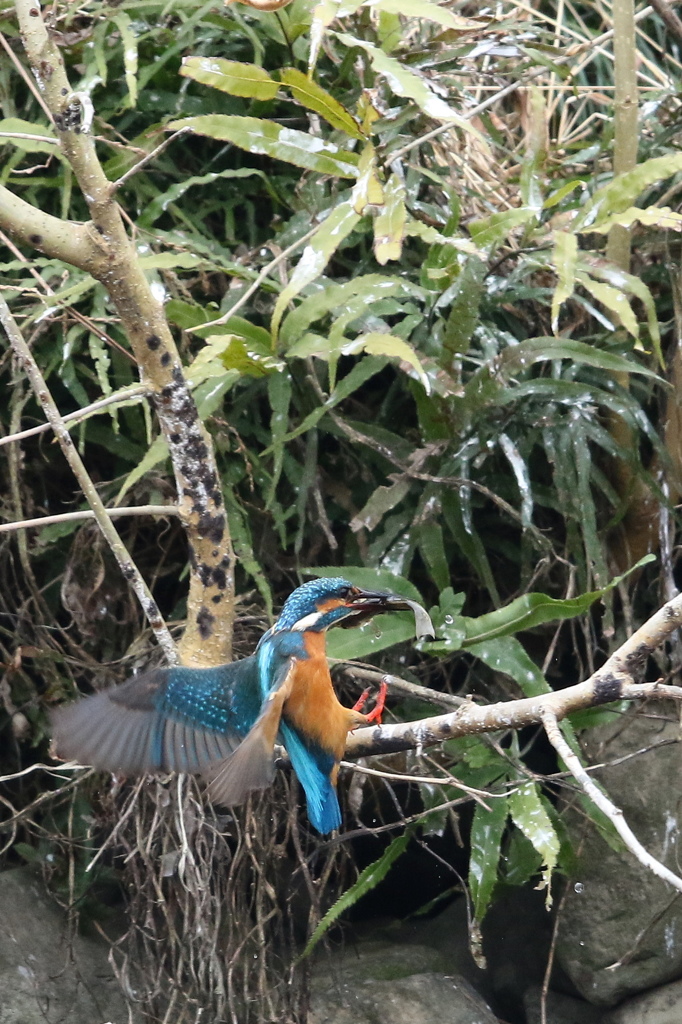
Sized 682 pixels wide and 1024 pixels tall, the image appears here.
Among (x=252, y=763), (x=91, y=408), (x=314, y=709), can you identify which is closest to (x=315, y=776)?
(x=314, y=709)

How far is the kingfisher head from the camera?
1799 millimetres

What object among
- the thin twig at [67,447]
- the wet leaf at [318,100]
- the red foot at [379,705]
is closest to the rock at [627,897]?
the red foot at [379,705]

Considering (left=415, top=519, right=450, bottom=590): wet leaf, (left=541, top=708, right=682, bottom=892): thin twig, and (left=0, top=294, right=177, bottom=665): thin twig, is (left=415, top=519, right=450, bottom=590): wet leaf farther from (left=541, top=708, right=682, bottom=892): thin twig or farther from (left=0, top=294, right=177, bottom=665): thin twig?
(left=541, top=708, right=682, bottom=892): thin twig

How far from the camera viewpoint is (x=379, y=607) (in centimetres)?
191

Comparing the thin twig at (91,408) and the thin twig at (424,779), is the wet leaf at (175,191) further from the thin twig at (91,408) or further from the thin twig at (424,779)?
the thin twig at (424,779)

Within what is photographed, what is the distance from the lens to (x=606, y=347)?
2326mm

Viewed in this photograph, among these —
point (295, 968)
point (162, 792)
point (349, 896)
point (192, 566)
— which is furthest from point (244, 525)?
point (295, 968)

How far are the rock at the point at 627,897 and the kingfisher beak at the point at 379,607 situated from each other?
20.7 inches

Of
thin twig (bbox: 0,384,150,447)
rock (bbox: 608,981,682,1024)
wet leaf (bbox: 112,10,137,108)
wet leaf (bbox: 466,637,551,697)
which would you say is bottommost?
rock (bbox: 608,981,682,1024)

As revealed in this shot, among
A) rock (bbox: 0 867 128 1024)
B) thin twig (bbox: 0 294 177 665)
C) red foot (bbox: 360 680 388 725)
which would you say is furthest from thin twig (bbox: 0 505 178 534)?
rock (bbox: 0 867 128 1024)

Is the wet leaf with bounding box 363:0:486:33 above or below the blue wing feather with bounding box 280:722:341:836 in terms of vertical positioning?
above

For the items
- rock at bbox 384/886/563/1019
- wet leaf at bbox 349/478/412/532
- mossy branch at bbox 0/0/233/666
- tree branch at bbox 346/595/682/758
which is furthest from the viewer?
rock at bbox 384/886/563/1019

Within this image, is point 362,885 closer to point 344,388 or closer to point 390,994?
point 390,994

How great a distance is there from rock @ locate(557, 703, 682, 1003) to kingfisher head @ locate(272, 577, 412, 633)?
689 millimetres
